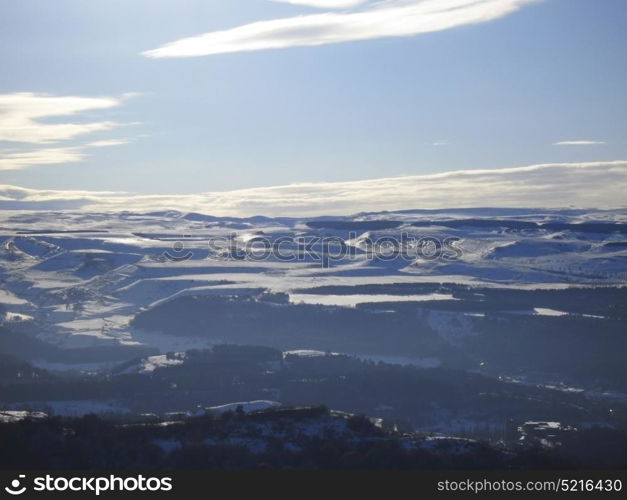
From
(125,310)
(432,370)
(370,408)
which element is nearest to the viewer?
(370,408)

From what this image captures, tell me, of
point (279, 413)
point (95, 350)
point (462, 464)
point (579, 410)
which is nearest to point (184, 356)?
point (95, 350)

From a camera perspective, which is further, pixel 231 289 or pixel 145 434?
pixel 231 289

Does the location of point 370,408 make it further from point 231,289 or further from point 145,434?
point 231,289

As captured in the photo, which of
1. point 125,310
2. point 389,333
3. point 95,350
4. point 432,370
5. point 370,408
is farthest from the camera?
point 125,310

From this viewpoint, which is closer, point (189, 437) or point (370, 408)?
point (189, 437)

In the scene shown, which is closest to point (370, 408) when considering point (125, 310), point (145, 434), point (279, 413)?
point (279, 413)

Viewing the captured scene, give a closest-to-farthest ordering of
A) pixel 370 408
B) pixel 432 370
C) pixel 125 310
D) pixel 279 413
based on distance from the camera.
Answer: pixel 279 413 < pixel 370 408 < pixel 432 370 < pixel 125 310

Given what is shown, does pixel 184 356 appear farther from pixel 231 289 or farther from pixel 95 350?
pixel 231 289

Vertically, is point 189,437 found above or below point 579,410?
Answer: above

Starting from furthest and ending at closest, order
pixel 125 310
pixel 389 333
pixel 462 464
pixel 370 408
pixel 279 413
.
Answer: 1. pixel 125 310
2. pixel 389 333
3. pixel 370 408
4. pixel 279 413
5. pixel 462 464
